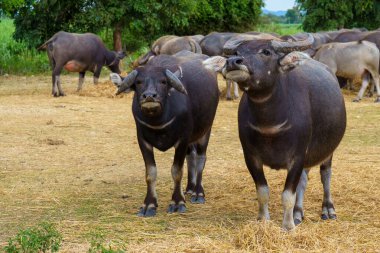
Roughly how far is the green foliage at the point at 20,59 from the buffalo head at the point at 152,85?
17260 mm

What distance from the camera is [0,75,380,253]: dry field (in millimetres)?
6039

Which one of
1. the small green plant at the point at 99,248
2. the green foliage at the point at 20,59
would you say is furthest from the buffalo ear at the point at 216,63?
the green foliage at the point at 20,59

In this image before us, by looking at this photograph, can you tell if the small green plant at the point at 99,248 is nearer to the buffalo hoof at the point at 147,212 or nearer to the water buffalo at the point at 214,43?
the buffalo hoof at the point at 147,212

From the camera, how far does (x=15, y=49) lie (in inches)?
1049

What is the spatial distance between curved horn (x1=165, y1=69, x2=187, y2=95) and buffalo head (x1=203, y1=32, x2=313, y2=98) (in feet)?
3.99

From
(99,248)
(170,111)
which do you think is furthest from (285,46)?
(99,248)

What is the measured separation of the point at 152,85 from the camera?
693cm

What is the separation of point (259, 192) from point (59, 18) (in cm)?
1949

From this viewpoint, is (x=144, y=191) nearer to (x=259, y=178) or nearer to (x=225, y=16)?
(x=259, y=178)

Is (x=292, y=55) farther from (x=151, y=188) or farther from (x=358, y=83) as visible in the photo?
(x=358, y=83)

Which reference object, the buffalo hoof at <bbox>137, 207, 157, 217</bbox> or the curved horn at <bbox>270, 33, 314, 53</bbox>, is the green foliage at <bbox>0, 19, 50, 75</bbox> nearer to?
the buffalo hoof at <bbox>137, 207, 157, 217</bbox>

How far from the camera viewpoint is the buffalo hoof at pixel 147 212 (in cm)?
722

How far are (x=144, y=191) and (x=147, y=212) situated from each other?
1.18m

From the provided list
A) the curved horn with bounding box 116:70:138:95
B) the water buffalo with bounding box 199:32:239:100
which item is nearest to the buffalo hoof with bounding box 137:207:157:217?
the curved horn with bounding box 116:70:138:95
